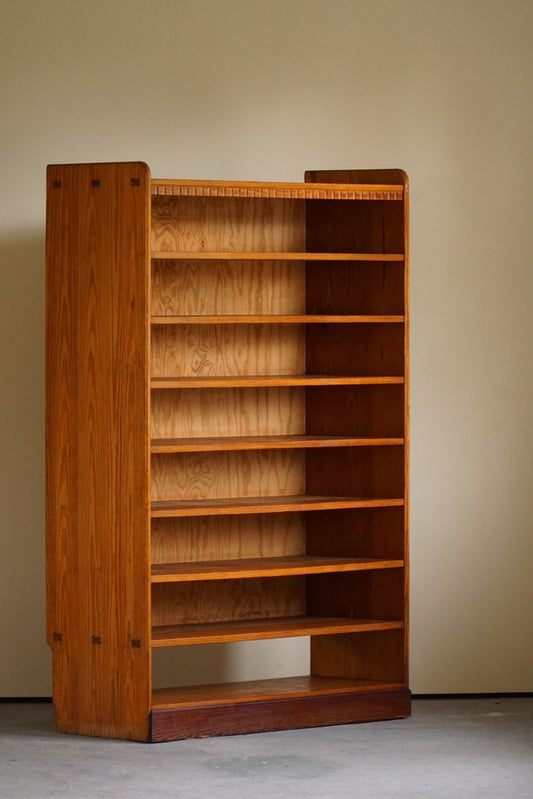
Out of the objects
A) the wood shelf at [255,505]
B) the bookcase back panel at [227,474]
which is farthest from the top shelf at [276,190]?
the wood shelf at [255,505]

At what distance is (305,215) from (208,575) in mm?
1663

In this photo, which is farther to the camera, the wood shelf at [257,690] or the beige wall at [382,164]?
the beige wall at [382,164]

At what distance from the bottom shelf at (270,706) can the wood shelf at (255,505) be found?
2.43 feet

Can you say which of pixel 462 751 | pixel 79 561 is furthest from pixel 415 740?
pixel 79 561

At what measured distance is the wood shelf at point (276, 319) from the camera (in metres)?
4.26

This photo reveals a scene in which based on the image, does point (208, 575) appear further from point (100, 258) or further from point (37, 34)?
point (37, 34)

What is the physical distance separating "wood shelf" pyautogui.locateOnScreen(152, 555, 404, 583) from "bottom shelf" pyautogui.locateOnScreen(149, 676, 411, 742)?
1.56 feet

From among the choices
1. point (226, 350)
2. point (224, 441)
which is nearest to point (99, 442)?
point (224, 441)

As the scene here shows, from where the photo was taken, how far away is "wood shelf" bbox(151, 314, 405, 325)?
4262mm

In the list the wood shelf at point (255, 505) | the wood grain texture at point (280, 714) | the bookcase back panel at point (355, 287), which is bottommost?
the wood grain texture at point (280, 714)

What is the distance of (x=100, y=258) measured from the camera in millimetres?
4203

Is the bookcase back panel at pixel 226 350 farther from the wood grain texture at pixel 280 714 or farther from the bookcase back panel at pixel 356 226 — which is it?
the wood grain texture at pixel 280 714

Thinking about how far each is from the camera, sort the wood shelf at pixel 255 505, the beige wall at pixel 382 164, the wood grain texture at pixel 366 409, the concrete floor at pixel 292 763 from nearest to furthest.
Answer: the concrete floor at pixel 292 763
the wood shelf at pixel 255 505
the wood grain texture at pixel 366 409
the beige wall at pixel 382 164

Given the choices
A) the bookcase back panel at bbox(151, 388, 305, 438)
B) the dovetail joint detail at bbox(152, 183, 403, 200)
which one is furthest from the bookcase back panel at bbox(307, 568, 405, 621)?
the dovetail joint detail at bbox(152, 183, 403, 200)
